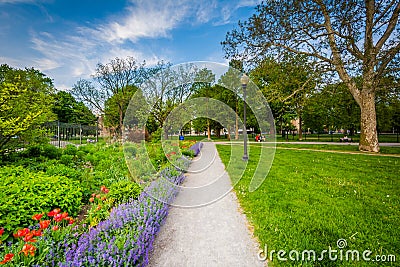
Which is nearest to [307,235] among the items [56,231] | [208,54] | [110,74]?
[56,231]

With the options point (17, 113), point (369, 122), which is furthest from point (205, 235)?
point (369, 122)

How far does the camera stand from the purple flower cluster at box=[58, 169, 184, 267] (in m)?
1.90

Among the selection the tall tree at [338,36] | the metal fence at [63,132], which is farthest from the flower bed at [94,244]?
the tall tree at [338,36]

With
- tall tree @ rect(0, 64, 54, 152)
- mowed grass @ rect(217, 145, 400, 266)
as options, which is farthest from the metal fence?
mowed grass @ rect(217, 145, 400, 266)

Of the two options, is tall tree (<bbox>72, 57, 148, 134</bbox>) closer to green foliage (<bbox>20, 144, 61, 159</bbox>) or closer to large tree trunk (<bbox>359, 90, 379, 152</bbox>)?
green foliage (<bbox>20, 144, 61, 159</bbox>)

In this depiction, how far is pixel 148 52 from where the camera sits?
8.94 m

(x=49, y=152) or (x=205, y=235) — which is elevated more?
(x=49, y=152)

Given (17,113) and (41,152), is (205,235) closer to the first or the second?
(17,113)

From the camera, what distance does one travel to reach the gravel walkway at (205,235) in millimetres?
2464

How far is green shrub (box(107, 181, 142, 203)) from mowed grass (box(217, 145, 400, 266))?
2258 millimetres

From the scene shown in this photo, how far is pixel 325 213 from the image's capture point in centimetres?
360

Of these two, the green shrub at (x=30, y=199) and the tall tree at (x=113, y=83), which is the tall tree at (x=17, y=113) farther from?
the tall tree at (x=113, y=83)

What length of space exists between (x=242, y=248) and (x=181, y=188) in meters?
3.08

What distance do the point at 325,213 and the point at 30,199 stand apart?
16.3 ft
